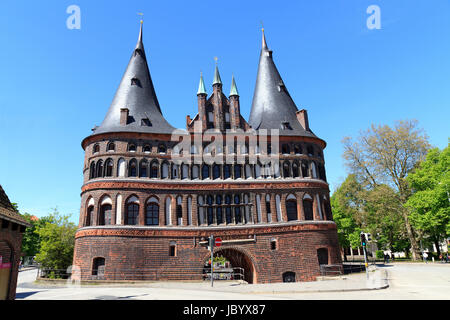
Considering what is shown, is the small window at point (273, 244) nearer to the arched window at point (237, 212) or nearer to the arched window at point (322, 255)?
the arched window at point (237, 212)

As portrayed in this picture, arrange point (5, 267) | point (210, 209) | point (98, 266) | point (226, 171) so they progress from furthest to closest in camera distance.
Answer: point (226, 171) → point (210, 209) → point (98, 266) → point (5, 267)

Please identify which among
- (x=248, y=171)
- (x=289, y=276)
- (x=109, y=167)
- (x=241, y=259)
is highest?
(x=109, y=167)

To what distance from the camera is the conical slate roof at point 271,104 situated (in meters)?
29.8

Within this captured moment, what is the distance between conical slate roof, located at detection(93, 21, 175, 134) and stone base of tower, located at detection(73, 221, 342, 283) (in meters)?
8.46

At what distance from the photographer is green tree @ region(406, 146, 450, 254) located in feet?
102

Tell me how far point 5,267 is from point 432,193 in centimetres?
3490

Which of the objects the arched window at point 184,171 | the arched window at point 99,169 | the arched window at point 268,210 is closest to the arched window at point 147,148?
the arched window at point 184,171

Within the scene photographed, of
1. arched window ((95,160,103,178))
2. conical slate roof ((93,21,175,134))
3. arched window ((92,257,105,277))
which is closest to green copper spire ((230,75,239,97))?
conical slate roof ((93,21,175,134))

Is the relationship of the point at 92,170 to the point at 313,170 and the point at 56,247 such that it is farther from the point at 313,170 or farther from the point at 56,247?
the point at 313,170

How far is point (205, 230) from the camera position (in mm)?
25094

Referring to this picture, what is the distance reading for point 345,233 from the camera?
4438 cm

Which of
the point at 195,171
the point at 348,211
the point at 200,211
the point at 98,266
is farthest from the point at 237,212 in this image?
the point at 348,211
